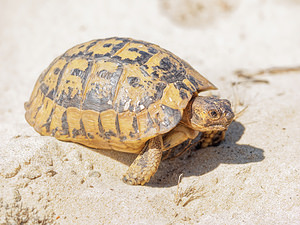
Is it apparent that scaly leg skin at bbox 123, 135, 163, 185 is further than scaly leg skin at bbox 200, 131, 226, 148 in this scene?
No

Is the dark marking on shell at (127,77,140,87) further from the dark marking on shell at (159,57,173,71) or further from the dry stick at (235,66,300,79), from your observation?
the dry stick at (235,66,300,79)

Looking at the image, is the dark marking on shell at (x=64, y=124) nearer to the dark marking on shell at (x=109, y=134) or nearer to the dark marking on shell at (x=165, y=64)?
the dark marking on shell at (x=109, y=134)

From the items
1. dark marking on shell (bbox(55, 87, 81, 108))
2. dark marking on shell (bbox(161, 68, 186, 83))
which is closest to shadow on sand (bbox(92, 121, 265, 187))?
dark marking on shell (bbox(55, 87, 81, 108))

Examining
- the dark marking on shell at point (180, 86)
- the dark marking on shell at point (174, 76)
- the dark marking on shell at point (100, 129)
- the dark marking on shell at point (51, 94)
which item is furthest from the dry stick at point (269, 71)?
the dark marking on shell at point (51, 94)

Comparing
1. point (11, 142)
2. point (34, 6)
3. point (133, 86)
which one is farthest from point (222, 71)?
point (34, 6)

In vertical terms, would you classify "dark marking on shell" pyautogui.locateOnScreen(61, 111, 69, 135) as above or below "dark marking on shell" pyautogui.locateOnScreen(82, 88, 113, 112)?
below

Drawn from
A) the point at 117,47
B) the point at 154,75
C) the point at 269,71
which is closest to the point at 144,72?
the point at 154,75
